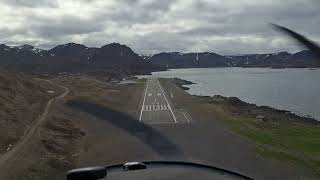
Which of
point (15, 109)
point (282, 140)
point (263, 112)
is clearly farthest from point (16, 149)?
point (263, 112)

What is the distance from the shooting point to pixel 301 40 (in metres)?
4.52

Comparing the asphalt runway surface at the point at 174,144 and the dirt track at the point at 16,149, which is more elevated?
the dirt track at the point at 16,149

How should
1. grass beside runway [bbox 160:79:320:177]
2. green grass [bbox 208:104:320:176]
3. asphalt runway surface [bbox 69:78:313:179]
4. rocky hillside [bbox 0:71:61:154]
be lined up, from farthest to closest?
rocky hillside [bbox 0:71:61:154] → green grass [bbox 208:104:320:176] → grass beside runway [bbox 160:79:320:177] → asphalt runway surface [bbox 69:78:313:179]

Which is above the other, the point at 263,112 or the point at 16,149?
Result: the point at 16,149

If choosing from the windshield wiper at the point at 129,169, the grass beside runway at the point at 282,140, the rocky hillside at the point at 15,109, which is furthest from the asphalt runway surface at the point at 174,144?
the windshield wiper at the point at 129,169

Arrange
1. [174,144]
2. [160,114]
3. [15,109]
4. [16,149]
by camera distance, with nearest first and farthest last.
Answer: [16,149] → [174,144] → [15,109] → [160,114]

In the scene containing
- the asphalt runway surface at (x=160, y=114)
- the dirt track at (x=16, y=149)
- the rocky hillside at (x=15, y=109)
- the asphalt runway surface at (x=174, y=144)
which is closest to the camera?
the dirt track at (x=16, y=149)

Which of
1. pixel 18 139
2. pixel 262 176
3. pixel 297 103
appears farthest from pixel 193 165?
pixel 297 103

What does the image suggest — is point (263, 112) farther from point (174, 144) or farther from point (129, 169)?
point (129, 169)

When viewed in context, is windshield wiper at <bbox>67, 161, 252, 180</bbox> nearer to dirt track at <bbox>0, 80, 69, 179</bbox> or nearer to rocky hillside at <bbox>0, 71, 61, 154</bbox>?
dirt track at <bbox>0, 80, 69, 179</bbox>

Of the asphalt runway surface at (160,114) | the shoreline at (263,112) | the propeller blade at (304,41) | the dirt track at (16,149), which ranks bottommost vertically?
the shoreline at (263,112)

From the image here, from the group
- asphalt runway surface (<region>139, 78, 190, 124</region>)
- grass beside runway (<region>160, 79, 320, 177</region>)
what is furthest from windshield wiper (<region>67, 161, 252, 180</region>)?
asphalt runway surface (<region>139, 78, 190, 124</region>)

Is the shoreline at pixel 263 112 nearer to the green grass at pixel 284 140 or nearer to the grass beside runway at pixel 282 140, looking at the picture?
the grass beside runway at pixel 282 140

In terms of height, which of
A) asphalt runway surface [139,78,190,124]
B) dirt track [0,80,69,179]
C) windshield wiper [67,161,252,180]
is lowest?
asphalt runway surface [139,78,190,124]
